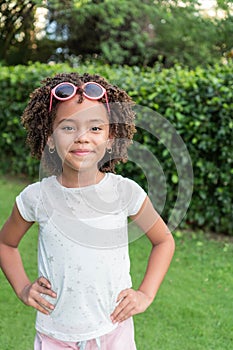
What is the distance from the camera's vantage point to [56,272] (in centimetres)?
172

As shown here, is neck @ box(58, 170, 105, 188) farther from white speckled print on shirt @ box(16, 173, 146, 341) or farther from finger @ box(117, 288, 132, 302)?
finger @ box(117, 288, 132, 302)

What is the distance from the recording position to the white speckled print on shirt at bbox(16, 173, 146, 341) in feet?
5.62

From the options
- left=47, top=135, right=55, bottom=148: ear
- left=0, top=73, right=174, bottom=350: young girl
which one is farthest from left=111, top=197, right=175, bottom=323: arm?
left=47, top=135, right=55, bottom=148: ear

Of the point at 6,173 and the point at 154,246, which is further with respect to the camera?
the point at 6,173

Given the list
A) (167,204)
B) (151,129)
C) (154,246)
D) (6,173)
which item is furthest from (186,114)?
(154,246)

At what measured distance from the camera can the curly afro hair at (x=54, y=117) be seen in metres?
1.81

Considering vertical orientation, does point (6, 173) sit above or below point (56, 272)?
below

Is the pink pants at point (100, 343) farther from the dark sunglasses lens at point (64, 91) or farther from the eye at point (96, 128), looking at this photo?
the dark sunglasses lens at point (64, 91)

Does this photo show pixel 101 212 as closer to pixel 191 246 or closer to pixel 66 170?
pixel 66 170

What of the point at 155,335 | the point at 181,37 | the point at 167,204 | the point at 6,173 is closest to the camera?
the point at 155,335

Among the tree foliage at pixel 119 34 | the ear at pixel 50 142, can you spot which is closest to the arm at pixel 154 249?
the ear at pixel 50 142

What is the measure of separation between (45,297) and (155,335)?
1.85 metres

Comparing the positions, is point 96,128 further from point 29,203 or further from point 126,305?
point 126,305

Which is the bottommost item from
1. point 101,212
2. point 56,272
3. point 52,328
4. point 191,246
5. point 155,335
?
point 191,246
